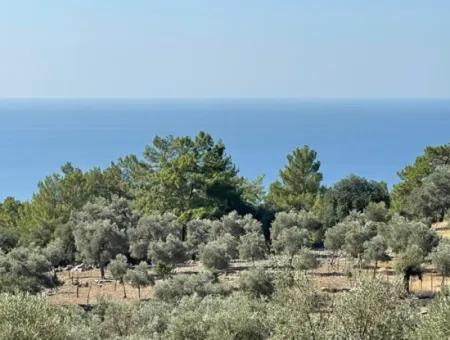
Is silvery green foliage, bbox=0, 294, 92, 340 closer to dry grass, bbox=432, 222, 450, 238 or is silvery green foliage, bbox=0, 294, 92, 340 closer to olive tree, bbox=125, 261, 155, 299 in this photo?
olive tree, bbox=125, 261, 155, 299

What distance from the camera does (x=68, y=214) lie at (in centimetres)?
5562

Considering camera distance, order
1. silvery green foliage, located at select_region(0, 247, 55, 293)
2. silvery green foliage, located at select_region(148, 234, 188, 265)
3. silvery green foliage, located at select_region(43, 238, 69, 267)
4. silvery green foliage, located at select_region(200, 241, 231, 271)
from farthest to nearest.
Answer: silvery green foliage, located at select_region(43, 238, 69, 267)
silvery green foliage, located at select_region(148, 234, 188, 265)
silvery green foliage, located at select_region(200, 241, 231, 271)
silvery green foliage, located at select_region(0, 247, 55, 293)

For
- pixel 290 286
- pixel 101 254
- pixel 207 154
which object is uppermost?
pixel 207 154

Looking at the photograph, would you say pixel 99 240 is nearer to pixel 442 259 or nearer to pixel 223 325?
pixel 442 259

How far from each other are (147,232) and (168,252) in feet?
20.4

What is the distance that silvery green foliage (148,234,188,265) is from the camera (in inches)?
1658

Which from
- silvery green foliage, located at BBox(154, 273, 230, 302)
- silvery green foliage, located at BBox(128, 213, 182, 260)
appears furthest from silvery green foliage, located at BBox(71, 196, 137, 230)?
silvery green foliage, located at BBox(154, 273, 230, 302)

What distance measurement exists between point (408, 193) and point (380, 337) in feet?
148

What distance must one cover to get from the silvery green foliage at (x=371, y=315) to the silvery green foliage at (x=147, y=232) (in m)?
30.5

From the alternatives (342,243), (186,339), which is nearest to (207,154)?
(342,243)

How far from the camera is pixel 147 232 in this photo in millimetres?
48062

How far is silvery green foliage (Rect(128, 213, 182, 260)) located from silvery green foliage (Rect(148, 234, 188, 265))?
2.57 meters

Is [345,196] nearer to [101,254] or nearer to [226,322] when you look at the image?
[101,254]

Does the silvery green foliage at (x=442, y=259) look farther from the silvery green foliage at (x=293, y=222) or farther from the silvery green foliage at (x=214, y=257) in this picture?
the silvery green foliage at (x=293, y=222)
